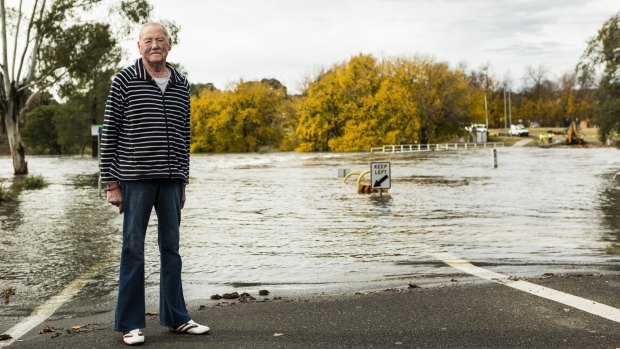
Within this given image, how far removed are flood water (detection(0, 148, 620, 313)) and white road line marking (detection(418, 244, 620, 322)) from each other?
0.67 ft

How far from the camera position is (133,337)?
433cm

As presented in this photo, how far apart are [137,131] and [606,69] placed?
43.5 meters

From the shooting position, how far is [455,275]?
7.04 meters

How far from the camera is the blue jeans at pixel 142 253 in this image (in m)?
4.52

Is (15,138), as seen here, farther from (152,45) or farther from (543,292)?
(543,292)

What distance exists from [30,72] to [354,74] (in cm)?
5580

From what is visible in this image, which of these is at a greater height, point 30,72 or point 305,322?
point 30,72

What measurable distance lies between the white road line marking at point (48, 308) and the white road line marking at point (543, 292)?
3.75 meters

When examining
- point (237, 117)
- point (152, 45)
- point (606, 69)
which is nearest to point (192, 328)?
point (152, 45)

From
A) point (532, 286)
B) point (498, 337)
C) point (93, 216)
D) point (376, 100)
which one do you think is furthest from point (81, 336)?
point (376, 100)

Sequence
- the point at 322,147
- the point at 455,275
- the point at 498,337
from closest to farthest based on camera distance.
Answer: the point at 498,337, the point at 455,275, the point at 322,147

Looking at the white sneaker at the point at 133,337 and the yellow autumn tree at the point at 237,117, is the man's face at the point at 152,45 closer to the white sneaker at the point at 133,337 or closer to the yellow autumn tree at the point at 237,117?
the white sneaker at the point at 133,337

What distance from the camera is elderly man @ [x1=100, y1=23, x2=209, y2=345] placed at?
4.50 meters

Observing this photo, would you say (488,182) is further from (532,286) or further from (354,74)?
(354,74)
